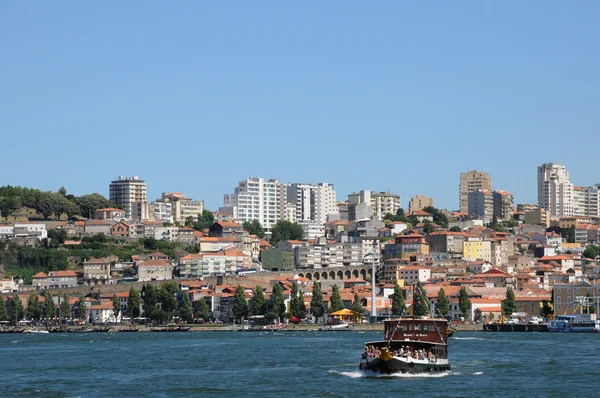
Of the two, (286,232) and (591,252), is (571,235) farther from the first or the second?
(286,232)

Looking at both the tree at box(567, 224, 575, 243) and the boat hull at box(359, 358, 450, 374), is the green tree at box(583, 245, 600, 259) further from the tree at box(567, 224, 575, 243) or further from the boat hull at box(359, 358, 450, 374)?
the boat hull at box(359, 358, 450, 374)

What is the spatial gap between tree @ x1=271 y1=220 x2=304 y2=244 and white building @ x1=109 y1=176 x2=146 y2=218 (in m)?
22.5

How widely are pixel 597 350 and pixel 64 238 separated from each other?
80.7m

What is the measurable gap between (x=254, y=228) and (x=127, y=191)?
2289 cm

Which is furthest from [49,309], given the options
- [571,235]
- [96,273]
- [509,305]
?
[571,235]

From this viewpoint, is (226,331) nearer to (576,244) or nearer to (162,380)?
(162,380)

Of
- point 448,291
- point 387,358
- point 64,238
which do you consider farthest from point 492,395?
point 64,238

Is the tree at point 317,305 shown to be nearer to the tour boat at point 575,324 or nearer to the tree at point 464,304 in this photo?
the tree at point 464,304

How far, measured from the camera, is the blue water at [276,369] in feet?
144

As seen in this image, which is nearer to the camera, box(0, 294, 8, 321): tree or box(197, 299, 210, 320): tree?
box(197, 299, 210, 320): tree

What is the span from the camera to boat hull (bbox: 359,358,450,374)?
152ft

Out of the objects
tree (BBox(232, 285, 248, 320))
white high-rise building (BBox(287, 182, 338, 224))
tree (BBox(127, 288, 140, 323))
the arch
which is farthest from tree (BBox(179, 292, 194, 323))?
white high-rise building (BBox(287, 182, 338, 224))

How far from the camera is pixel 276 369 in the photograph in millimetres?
52531

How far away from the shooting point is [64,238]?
135500mm
